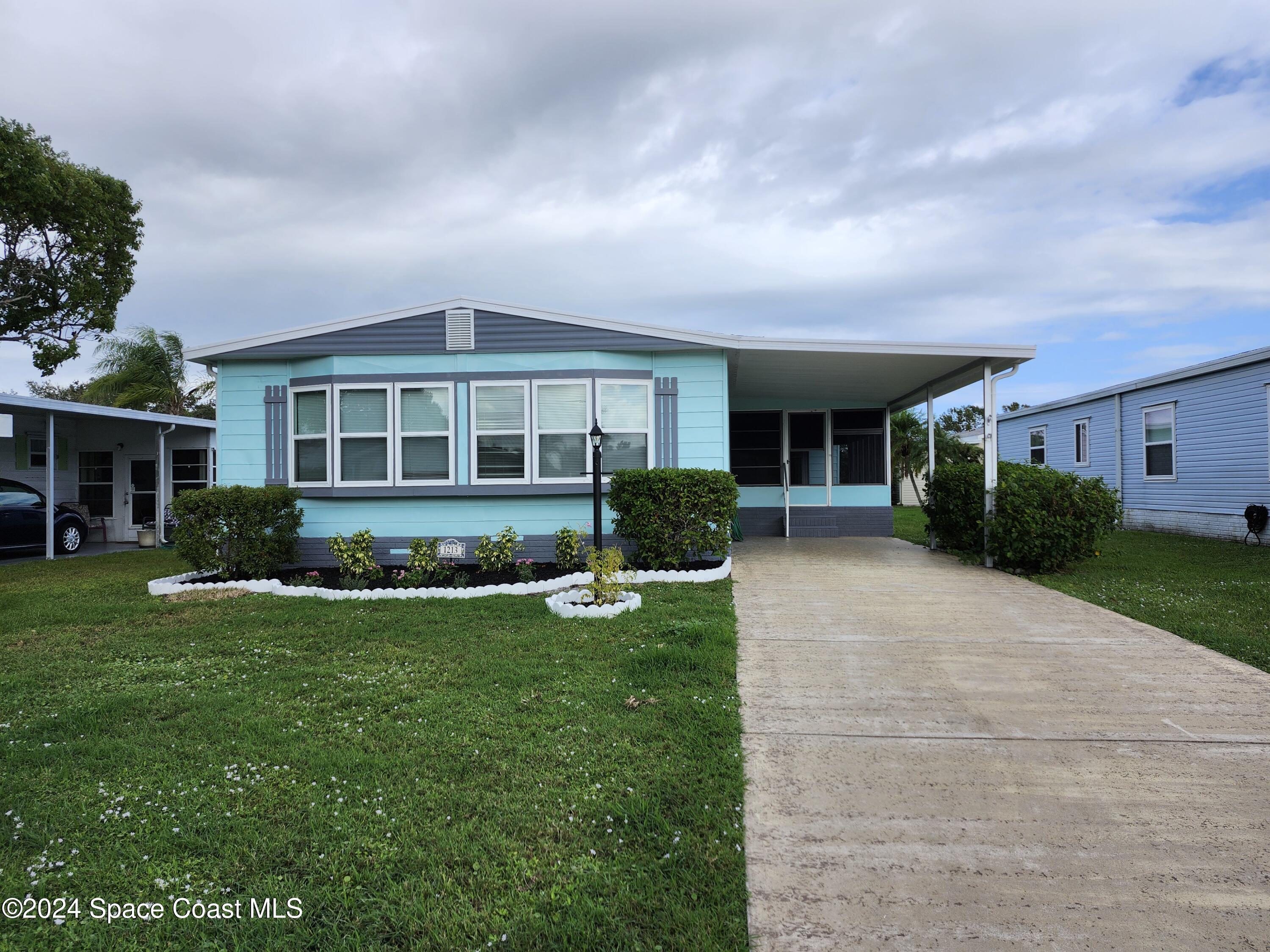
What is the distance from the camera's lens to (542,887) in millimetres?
2242

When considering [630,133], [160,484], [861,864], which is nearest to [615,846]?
[861,864]

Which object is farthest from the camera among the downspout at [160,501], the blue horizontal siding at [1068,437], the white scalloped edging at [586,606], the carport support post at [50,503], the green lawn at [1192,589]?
the blue horizontal siding at [1068,437]

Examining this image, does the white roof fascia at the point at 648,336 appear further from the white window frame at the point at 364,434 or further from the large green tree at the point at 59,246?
the large green tree at the point at 59,246

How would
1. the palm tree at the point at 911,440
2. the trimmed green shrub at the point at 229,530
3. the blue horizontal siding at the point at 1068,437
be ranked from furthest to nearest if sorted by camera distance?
1. the palm tree at the point at 911,440
2. the blue horizontal siding at the point at 1068,437
3. the trimmed green shrub at the point at 229,530

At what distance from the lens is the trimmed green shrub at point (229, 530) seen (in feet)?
26.0

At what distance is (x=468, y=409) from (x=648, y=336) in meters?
2.42

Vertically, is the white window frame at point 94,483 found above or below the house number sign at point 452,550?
above

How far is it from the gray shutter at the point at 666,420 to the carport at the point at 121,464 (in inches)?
416

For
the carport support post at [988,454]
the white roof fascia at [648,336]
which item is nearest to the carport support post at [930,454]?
the carport support post at [988,454]

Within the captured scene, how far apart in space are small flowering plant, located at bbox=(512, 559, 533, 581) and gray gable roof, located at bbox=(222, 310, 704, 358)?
2.66 meters

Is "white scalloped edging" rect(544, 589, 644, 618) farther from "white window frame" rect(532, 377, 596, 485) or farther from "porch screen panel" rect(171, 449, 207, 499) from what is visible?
"porch screen panel" rect(171, 449, 207, 499)

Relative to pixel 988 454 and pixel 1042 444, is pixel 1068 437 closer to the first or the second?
pixel 1042 444

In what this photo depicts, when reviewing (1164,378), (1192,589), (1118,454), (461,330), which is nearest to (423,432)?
(461,330)

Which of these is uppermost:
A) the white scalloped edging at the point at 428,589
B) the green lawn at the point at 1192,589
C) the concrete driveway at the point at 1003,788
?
the white scalloped edging at the point at 428,589
